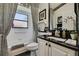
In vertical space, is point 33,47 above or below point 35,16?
below

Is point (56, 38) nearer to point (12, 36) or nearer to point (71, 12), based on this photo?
point (71, 12)

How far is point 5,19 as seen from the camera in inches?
50.2

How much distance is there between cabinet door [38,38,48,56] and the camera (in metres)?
1.28

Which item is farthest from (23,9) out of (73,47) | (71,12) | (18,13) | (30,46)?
(73,47)

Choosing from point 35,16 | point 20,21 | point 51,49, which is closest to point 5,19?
point 20,21

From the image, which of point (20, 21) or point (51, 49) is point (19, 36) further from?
point (51, 49)

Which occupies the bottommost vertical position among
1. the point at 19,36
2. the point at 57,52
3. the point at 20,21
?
the point at 57,52

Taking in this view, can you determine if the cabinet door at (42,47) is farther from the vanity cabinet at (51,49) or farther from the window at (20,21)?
the window at (20,21)

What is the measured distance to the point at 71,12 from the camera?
122 centimetres

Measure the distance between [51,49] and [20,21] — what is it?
1.65 feet

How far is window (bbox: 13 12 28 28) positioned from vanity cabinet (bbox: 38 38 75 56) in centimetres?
27

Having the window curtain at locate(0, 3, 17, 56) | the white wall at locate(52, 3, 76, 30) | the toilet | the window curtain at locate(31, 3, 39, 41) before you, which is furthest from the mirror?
the window curtain at locate(0, 3, 17, 56)

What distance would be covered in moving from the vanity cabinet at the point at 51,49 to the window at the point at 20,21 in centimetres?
27

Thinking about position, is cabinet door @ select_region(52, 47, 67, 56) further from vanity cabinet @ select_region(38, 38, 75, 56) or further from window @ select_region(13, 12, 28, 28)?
window @ select_region(13, 12, 28, 28)
